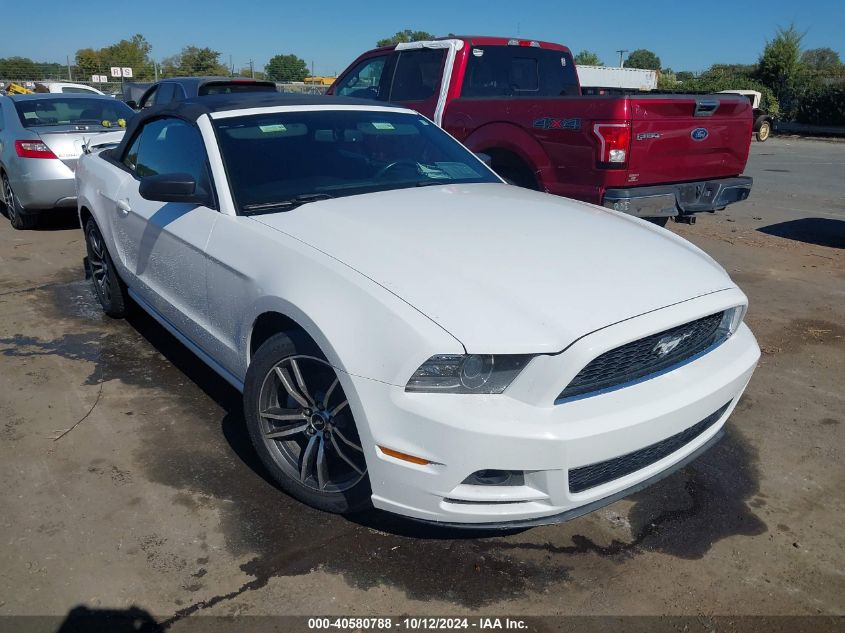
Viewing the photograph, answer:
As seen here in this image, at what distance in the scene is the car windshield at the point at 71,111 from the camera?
8.18m

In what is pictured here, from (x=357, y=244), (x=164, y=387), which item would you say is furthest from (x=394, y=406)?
(x=164, y=387)

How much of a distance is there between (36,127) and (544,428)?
779cm

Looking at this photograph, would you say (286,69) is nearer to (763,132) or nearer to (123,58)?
(123,58)

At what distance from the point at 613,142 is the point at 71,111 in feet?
21.8

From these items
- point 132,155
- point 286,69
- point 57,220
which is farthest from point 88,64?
point 132,155

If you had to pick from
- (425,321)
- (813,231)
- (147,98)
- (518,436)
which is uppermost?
(147,98)

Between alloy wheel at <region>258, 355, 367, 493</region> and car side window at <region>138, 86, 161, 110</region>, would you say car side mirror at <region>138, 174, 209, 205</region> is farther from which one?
car side window at <region>138, 86, 161, 110</region>

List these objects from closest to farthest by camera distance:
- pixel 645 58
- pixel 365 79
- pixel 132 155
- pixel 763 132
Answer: pixel 132 155, pixel 365 79, pixel 763 132, pixel 645 58

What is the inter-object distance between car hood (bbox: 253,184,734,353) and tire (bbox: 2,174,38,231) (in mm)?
6296

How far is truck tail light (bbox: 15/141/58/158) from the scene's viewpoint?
25.1ft

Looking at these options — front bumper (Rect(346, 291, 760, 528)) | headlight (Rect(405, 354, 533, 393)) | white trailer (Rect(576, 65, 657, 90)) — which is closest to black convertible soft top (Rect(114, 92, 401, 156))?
front bumper (Rect(346, 291, 760, 528))

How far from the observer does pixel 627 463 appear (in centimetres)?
259

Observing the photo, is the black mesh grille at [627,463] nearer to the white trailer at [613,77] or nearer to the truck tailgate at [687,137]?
the truck tailgate at [687,137]

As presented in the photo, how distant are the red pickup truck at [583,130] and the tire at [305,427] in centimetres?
344
